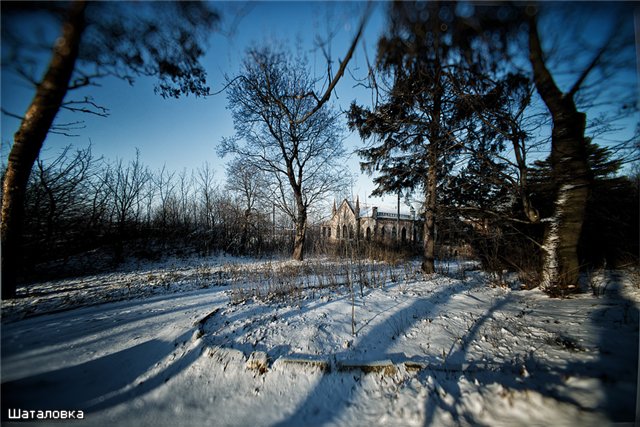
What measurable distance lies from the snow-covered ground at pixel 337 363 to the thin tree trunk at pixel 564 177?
598mm

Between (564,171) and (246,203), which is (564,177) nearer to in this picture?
(564,171)

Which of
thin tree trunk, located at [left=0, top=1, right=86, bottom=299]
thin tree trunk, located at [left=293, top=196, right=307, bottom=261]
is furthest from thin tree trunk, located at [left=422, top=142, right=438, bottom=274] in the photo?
thin tree trunk, located at [left=0, top=1, right=86, bottom=299]

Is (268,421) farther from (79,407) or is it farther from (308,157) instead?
(308,157)

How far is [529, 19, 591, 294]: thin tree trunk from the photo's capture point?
315 cm

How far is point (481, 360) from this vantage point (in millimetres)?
2260

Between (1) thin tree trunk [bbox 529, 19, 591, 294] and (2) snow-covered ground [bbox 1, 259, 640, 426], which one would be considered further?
(1) thin tree trunk [bbox 529, 19, 591, 294]

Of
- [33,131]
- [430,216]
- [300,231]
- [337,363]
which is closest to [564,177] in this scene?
[430,216]

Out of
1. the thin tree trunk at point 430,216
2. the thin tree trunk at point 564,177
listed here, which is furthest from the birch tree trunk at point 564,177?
the thin tree trunk at point 430,216

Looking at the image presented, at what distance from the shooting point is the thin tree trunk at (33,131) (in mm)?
2262

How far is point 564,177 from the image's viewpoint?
332 cm

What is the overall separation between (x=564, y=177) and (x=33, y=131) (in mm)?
8166

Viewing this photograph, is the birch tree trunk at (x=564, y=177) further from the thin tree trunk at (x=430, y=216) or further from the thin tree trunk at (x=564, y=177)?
the thin tree trunk at (x=430, y=216)

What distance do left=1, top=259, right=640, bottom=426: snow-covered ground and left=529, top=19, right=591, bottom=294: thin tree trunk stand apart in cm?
60

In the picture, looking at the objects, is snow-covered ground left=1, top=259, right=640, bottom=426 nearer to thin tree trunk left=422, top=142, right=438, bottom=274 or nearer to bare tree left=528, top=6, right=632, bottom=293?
bare tree left=528, top=6, right=632, bottom=293
